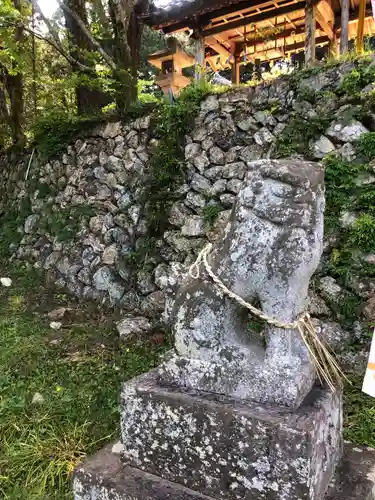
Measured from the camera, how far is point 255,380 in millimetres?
1546

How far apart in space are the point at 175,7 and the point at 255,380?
260 inches

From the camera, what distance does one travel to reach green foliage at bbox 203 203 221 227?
4.93m

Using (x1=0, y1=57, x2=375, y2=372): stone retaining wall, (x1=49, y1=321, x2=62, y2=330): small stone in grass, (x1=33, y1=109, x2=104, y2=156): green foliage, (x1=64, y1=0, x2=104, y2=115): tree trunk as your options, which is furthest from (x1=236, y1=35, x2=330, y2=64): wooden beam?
(x1=49, y1=321, x2=62, y2=330): small stone in grass

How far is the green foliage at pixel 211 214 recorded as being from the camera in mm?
4934

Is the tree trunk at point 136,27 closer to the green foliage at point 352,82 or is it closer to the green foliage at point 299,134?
the green foliage at point 299,134

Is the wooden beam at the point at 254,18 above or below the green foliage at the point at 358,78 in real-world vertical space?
above

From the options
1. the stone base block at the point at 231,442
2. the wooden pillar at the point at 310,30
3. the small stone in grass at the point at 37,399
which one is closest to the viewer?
the stone base block at the point at 231,442

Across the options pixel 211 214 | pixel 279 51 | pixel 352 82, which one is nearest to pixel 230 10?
pixel 279 51

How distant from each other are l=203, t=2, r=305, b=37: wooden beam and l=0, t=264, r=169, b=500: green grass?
473 cm

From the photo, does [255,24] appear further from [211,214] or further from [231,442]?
[231,442]

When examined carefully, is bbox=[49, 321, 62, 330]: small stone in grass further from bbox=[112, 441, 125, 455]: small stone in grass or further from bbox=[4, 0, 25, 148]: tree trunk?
bbox=[4, 0, 25, 148]: tree trunk

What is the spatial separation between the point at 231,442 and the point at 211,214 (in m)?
3.62

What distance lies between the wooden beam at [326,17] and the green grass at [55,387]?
5236 mm

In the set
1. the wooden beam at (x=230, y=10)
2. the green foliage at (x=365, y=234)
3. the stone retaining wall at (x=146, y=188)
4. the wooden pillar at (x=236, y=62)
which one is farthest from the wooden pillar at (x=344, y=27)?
the green foliage at (x=365, y=234)
